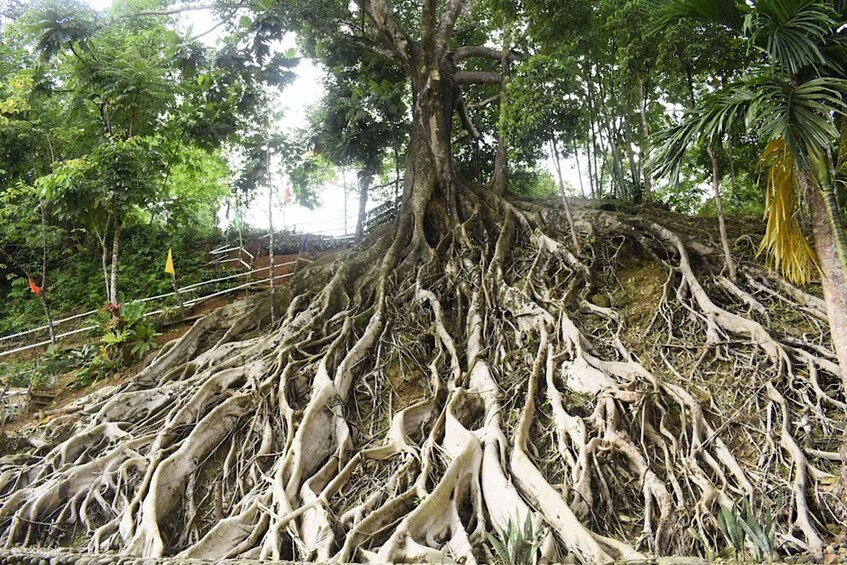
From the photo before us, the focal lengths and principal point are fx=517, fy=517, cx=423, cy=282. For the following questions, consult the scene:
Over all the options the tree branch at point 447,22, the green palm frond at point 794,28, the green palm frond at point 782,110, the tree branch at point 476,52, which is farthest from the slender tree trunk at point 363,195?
the green palm frond at point 794,28

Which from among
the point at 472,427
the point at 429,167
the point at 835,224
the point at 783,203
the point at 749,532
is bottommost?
the point at 472,427

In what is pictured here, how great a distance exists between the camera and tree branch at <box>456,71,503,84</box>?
27.3 ft

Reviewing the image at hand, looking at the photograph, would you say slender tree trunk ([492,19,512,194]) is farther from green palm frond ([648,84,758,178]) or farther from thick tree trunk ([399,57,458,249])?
green palm frond ([648,84,758,178])

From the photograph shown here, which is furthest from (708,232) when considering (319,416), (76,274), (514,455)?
(76,274)

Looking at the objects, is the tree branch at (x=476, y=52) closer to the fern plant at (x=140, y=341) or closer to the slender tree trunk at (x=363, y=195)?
the slender tree trunk at (x=363, y=195)

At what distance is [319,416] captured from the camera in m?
4.26

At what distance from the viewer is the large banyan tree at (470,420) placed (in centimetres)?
311

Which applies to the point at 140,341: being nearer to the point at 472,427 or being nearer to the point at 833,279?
the point at 472,427

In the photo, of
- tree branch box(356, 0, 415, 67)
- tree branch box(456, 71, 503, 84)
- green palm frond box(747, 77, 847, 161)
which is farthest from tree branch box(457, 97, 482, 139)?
green palm frond box(747, 77, 847, 161)

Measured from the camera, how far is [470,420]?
4.21 metres

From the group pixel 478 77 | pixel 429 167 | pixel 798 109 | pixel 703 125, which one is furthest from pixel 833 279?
pixel 478 77

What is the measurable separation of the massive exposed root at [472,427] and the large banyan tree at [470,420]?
2 cm

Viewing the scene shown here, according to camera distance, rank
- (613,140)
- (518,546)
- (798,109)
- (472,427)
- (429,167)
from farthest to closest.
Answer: (613,140) < (429,167) < (472,427) < (798,109) < (518,546)

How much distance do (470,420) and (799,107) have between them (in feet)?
9.85
